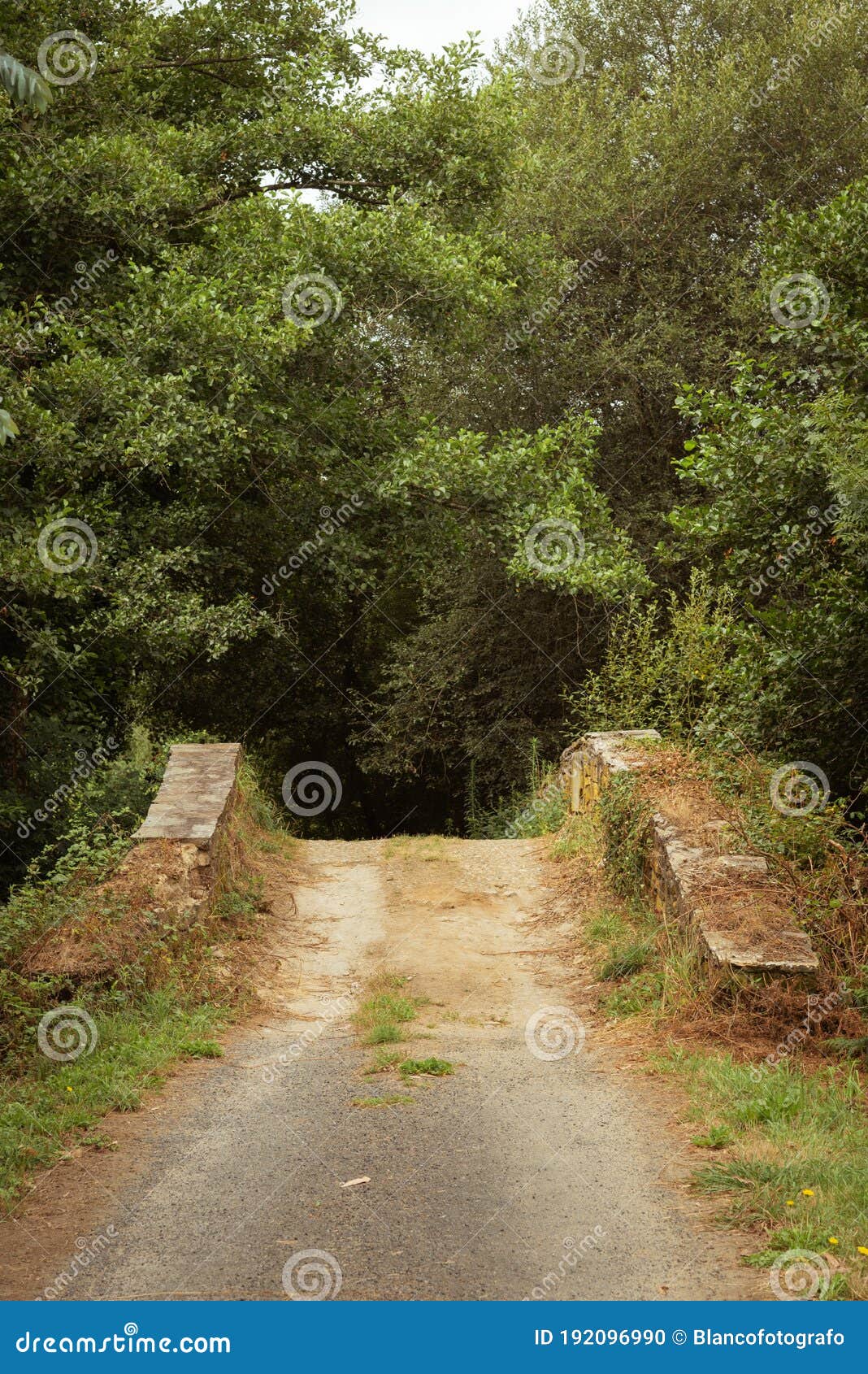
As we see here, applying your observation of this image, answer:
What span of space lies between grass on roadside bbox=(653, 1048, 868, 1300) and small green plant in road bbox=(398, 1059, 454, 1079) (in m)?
1.03

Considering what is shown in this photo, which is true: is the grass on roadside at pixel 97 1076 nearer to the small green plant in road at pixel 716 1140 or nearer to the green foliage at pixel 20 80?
the small green plant in road at pixel 716 1140

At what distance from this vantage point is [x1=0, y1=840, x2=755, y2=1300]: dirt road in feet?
13.0

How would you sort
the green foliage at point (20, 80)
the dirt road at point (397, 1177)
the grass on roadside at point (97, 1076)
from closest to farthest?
the green foliage at point (20, 80) → the dirt road at point (397, 1177) → the grass on roadside at point (97, 1076)

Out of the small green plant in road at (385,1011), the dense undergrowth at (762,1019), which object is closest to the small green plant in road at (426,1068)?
the small green plant in road at (385,1011)

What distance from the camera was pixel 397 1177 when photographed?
15.7 ft

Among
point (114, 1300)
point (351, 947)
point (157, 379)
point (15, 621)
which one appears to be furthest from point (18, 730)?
point (114, 1300)

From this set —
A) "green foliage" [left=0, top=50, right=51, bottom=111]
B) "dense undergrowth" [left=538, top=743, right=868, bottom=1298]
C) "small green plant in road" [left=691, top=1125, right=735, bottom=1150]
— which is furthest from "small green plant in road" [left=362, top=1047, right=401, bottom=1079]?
"green foliage" [left=0, top=50, right=51, bottom=111]

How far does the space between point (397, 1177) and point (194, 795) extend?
529cm

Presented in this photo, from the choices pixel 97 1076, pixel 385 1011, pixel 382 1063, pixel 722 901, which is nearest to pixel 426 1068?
pixel 382 1063

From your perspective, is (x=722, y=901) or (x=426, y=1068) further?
(x=722, y=901)

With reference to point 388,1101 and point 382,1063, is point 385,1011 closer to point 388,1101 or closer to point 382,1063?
point 382,1063

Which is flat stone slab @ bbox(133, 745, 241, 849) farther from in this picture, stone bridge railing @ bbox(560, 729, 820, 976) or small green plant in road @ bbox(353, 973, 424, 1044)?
stone bridge railing @ bbox(560, 729, 820, 976)

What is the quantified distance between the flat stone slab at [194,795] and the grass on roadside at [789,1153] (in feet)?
Result: 12.6

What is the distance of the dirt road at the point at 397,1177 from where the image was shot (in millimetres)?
3977
